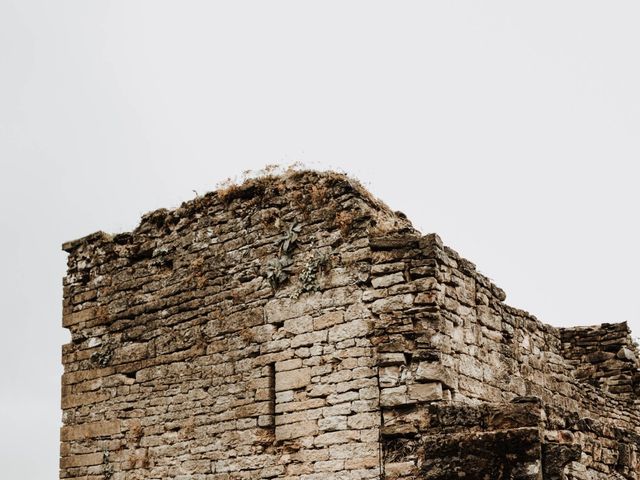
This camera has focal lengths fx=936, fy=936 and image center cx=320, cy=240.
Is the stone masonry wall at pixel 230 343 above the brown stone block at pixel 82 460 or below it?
above

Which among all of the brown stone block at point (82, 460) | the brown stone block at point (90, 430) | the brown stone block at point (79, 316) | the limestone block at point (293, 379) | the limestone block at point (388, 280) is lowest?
the brown stone block at point (82, 460)

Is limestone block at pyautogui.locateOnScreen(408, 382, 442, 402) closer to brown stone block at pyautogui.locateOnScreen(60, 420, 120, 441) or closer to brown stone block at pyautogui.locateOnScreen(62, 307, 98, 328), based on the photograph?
brown stone block at pyautogui.locateOnScreen(60, 420, 120, 441)

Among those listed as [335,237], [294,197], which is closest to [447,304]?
[335,237]

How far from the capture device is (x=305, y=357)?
1003 cm

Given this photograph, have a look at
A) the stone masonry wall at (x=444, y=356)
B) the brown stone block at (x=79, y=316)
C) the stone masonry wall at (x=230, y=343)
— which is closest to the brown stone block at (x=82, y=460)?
the stone masonry wall at (x=230, y=343)

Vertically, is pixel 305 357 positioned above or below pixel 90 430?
above

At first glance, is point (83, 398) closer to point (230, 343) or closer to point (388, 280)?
point (230, 343)

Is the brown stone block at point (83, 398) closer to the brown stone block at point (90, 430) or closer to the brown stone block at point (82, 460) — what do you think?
the brown stone block at point (90, 430)

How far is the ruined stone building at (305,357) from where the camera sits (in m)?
8.98

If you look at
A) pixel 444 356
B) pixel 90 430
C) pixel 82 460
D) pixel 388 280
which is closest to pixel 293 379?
pixel 388 280

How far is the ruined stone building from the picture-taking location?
8.98 m

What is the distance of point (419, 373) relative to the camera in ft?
30.5

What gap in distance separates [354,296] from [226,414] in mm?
2077

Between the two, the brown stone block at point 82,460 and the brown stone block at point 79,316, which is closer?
the brown stone block at point 82,460
